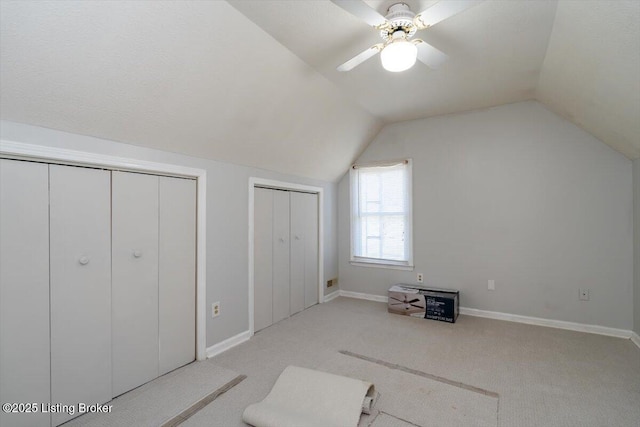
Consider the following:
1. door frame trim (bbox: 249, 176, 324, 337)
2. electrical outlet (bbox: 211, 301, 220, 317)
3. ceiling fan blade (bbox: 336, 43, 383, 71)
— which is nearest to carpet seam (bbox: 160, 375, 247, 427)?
electrical outlet (bbox: 211, 301, 220, 317)

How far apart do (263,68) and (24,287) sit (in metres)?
2.01

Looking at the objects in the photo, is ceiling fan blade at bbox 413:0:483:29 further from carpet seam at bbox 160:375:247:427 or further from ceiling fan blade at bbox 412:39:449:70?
carpet seam at bbox 160:375:247:427

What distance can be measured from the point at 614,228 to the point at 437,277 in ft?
5.86

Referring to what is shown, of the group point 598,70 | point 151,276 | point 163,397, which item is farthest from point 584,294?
point 151,276

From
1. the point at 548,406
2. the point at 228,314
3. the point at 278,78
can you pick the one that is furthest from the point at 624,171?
the point at 228,314

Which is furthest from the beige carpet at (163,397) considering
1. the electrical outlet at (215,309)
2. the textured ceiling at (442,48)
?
the textured ceiling at (442,48)

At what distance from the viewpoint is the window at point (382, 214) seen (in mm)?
4023

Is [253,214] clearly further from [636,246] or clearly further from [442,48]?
[636,246]

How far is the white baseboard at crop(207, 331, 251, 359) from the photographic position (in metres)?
2.61

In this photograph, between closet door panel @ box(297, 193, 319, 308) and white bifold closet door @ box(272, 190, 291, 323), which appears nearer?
white bifold closet door @ box(272, 190, 291, 323)

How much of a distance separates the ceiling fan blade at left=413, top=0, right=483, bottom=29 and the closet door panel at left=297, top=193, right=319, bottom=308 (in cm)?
251

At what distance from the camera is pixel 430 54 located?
1840 millimetres

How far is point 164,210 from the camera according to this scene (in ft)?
7.65

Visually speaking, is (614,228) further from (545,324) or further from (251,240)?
(251,240)
